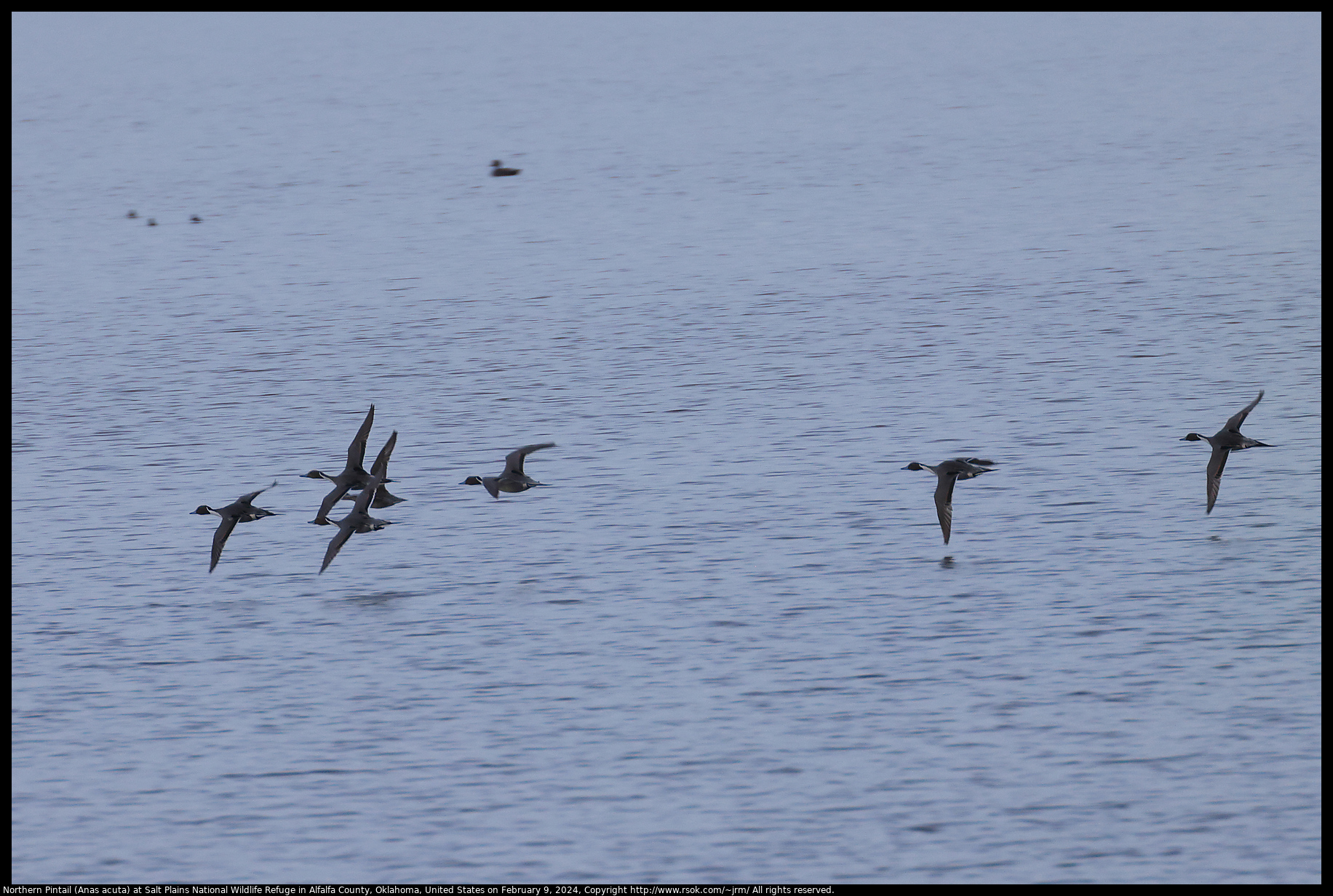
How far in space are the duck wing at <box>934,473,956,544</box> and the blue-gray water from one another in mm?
551

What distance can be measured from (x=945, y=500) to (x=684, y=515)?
3.97 meters

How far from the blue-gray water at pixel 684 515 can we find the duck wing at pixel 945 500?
0.55 m

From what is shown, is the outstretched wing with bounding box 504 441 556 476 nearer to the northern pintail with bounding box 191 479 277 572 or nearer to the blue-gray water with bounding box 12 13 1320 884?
the blue-gray water with bounding box 12 13 1320 884

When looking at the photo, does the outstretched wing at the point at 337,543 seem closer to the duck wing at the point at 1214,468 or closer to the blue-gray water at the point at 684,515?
the blue-gray water at the point at 684,515

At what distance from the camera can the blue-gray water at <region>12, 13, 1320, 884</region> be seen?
712 inches

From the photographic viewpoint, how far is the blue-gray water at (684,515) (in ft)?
59.3

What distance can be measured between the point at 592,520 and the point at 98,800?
30.5ft

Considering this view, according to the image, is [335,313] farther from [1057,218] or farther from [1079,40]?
[1079,40]

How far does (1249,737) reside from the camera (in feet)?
62.6

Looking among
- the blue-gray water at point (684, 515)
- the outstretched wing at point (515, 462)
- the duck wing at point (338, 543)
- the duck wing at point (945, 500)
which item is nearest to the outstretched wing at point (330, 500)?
the duck wing at point (338, 543)

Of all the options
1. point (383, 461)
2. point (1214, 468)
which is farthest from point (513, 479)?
point (1214, 468)

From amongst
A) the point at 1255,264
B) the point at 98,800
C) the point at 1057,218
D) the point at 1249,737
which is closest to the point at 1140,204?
the point at 1057,218

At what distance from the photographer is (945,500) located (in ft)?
80.4

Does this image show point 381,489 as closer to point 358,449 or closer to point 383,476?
point 383,476
